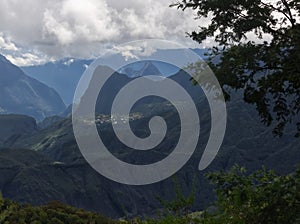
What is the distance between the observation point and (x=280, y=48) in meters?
18.1

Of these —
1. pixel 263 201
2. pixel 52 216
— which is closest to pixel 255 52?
pixel 263 201

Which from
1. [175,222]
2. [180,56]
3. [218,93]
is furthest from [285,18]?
[175,222]

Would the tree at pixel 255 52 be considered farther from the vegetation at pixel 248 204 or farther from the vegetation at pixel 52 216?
the vegetation at pixel 52 216

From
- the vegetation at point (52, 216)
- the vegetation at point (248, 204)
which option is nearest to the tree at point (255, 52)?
the vegetation at point (248, 204)

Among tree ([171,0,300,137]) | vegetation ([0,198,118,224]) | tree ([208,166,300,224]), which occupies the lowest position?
vegetation ([0,198,118,224])

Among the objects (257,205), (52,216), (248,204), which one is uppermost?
(248,204)

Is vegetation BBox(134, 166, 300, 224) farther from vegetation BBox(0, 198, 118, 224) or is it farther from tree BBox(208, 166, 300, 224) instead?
vegetation BBox(0, 198, 118, 224)

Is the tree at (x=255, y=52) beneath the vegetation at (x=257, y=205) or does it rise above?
above

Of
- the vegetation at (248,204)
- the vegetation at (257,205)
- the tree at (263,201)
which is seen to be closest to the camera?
the vegetation at (248,204)

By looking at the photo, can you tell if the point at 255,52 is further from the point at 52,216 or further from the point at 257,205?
the point at 52,216

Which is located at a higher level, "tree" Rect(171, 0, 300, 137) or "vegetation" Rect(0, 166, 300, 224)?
"tree" Rect(171, 0, 300, 137)

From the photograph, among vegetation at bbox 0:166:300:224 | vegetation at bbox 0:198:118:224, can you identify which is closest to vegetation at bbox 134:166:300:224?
vegetation at bbox 0:166:300:224

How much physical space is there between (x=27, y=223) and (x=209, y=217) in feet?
212

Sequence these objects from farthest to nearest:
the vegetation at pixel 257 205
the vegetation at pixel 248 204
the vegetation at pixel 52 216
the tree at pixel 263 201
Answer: the vegetation at pixel 52 216 → the tree at pixel 263 201 → the vegetation at pixel 257 205 → the vegetation at pixel 248 204
